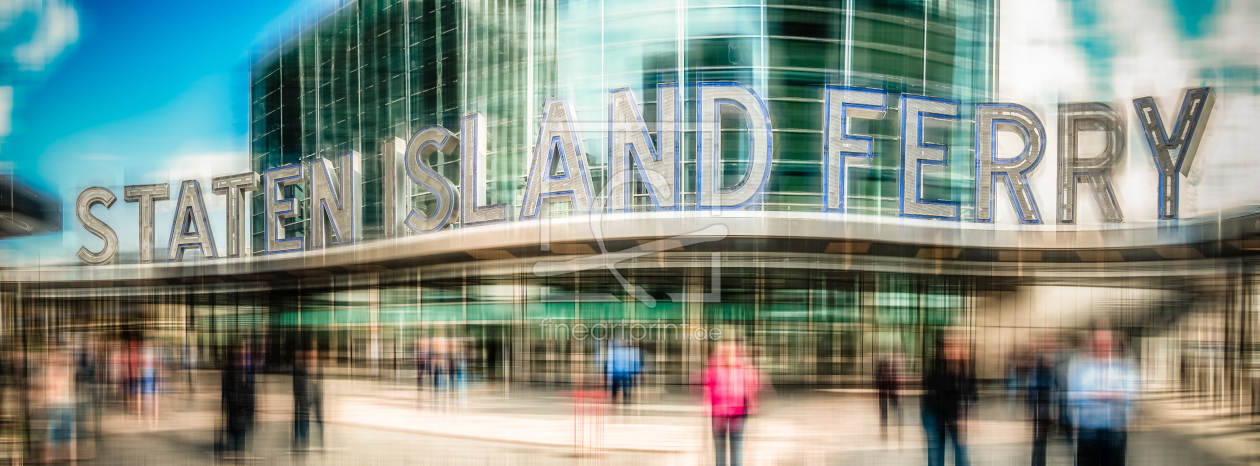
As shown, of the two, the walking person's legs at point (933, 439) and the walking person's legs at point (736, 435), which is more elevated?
the walking person's legs at point (736, 435)

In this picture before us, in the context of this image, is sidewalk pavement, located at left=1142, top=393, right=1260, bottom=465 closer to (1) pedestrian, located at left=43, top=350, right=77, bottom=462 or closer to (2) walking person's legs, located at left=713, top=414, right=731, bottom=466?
(2) walking person's legs, located at left=713, top=414, right=731, bottom=466

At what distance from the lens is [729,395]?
24.3ft

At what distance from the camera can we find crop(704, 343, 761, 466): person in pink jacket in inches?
290

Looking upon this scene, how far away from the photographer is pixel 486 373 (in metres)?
21.9

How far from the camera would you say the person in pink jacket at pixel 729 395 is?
7.36 meters

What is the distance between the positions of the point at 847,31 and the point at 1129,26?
27.3 ft

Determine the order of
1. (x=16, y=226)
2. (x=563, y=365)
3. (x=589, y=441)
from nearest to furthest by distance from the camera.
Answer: (x=589, y=441), (x=16, y=226), (x=563, y=365)

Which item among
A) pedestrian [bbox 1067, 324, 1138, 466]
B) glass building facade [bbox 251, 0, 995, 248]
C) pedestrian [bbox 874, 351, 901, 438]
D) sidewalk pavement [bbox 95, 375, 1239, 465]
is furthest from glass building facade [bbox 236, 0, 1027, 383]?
pedestrian [bbox 1067, 324, 1138, 466]

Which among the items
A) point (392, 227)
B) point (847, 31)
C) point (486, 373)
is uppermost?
point (847, 31)

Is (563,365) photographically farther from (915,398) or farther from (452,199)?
(915,398)

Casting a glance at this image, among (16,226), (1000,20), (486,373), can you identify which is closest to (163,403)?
(16,226)

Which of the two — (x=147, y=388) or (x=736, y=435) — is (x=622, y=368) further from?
(x=736, y=435)

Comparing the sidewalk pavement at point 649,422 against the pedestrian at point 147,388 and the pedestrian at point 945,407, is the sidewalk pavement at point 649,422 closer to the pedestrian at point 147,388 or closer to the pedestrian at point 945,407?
the pedestrian at point 147,388

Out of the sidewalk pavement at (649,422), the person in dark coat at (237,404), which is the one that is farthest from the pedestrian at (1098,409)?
the person in dark coat at (237,404)
